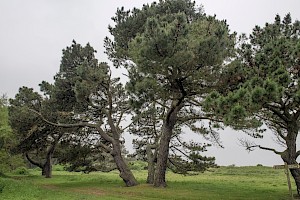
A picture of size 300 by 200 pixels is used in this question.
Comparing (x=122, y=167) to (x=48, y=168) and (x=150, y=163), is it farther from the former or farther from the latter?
(x=48, y=168)

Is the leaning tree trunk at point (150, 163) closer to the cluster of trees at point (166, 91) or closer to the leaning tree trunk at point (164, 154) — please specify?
the cluster of trees at point (166, 91)

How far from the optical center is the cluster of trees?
47.4 ft

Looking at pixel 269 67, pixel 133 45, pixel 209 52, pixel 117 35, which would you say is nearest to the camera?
pixel 269 67

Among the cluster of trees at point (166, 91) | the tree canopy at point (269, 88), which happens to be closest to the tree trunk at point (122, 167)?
the cluster of trees at point (166, 91)

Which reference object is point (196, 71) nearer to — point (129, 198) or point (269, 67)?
point (269, 67)

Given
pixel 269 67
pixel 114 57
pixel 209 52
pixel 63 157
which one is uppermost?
pixel 114 57

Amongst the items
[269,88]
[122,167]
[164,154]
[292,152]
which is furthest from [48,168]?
[269,88]

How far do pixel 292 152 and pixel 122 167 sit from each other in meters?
12.5

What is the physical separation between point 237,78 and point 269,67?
2.72 meters

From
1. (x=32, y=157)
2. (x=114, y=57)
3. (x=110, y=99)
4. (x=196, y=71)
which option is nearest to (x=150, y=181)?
(x=110, y=99)

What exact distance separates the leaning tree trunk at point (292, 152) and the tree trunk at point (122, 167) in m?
11.3

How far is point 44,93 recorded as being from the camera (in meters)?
27.2

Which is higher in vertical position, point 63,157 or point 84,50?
point 84,50

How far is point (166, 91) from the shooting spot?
17.5m
